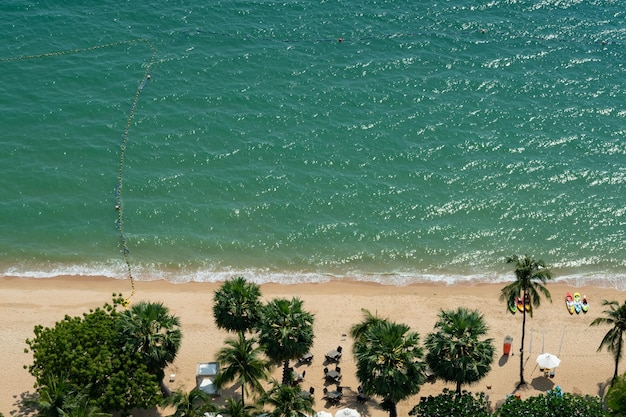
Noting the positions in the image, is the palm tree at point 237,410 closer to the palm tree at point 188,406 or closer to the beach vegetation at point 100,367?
the palm tree at point 188,406

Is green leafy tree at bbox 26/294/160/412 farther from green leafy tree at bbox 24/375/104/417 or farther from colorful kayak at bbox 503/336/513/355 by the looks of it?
colorful kayak at bbox 503/336/513/355

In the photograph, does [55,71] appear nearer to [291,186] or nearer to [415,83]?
[291,186]

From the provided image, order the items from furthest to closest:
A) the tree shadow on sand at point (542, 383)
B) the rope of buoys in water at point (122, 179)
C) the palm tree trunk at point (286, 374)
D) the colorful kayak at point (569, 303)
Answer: the rope of buoys in water at point (122, 179) < the colorful kayak at point (569, 303) < the tree shadow on sand at point (542, 383) < the palm tree trunk at point (286, 374)

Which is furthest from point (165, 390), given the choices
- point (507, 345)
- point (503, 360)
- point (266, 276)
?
point (507, 345)

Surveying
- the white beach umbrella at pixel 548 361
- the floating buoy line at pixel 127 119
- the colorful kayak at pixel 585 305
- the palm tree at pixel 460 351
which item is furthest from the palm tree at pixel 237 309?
the colorful kayak at pixel 585 305

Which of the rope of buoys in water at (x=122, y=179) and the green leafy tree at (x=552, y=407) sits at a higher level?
the rope of buoys in water at (x=122, y=179)

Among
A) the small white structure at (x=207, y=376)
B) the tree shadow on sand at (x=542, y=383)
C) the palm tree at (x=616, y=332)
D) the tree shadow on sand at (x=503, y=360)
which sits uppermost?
the palm tree at (x=616, y=332)

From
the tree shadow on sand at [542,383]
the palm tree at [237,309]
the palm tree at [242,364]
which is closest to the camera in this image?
the palm tree at [242,364]
